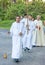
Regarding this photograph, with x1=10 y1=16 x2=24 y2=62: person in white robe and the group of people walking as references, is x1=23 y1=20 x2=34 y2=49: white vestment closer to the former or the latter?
the group of people walking

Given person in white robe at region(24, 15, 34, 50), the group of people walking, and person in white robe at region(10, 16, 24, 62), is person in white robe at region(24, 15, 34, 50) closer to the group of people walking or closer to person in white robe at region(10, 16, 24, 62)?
the group of people walking

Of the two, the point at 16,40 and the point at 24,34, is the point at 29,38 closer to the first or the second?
the point at 24,34

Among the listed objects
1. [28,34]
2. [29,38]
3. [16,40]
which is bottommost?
[29,38]

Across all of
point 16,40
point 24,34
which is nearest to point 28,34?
point 24,34

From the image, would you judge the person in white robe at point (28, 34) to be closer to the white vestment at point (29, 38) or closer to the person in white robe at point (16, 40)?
the white vestment at point (29, 38)

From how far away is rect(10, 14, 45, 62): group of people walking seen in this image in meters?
10.8

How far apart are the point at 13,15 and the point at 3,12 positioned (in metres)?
5.44

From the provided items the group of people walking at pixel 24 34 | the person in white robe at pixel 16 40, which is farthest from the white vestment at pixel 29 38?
the person in white robe at pixel 16 40

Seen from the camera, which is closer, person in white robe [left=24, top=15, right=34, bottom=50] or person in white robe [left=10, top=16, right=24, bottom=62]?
person in white robe [left=10, top=16, right=24, bottom=62]

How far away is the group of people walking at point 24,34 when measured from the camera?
10.8m

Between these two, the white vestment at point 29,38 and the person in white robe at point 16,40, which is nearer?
the person in white robe at point 16,40

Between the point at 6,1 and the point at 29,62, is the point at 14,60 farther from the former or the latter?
the point at 6,1

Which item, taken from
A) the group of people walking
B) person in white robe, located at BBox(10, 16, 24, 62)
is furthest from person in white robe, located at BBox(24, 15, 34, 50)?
person in white robe, located at BBox(10, 16, 24, 62)

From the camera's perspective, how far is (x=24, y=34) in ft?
45.8
